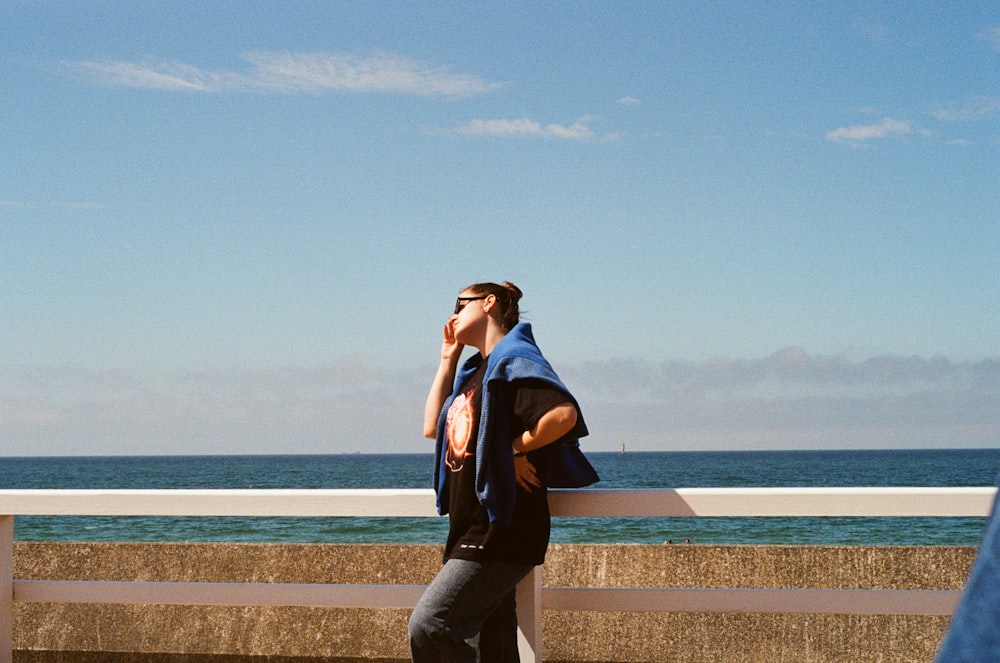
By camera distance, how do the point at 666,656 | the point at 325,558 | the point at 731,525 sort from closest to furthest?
the point at 666,656 → the point at 325,558 → the point at 731,525

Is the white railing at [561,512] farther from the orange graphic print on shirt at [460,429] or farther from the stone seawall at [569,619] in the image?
the stone seawall at [569,619]

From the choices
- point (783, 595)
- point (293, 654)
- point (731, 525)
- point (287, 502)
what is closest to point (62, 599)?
point (287, 502)

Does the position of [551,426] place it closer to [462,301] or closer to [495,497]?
[495,497]

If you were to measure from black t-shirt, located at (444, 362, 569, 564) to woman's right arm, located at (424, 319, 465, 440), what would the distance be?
25 centimetres

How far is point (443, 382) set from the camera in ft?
10.9

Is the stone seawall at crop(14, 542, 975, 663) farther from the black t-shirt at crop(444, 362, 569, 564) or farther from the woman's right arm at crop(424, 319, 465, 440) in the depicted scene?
the black t-shirt at crop(444, 362, 569, 564)

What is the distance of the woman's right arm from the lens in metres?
3.30

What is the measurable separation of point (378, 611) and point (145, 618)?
1.01m

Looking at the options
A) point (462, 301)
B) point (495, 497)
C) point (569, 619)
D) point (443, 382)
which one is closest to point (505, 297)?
point (462, 301)

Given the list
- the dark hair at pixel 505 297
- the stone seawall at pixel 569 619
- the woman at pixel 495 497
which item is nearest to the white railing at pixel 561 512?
the woman at pixel 495 497

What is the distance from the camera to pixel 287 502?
10.6 ft

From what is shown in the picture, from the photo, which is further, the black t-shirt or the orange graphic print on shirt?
the orange graphic print on shirt

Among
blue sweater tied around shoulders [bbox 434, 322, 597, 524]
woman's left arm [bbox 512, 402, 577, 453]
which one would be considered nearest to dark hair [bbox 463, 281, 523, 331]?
blue sweater tied around shoulders [bbox 434, 322, 597, 524]

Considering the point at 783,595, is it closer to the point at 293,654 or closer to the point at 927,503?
the point at 927,503
